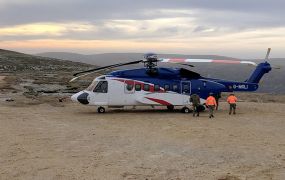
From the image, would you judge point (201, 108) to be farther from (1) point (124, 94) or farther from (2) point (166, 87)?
(1) point (124, 94)

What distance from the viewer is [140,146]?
45.2 feet

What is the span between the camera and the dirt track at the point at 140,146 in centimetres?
1088

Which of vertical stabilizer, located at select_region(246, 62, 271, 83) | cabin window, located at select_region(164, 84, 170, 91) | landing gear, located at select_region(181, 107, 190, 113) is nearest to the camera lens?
cabin window, located at select_region(164, 84, 170, 91)

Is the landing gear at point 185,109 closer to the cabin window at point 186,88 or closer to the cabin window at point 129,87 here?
the cabin window at point 186,88

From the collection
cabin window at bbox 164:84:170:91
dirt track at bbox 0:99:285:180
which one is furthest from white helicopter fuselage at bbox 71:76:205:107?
dirt track at bbox 0:99:285:180

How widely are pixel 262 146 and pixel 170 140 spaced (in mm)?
2959

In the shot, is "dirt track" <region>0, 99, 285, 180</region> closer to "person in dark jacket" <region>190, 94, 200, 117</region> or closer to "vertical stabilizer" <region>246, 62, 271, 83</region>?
"person in dark jacket" <region>190, 94, 200, 117</region>

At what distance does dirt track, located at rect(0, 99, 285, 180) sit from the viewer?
10.9 m

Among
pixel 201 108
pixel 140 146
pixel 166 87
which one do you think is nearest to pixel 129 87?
pixel 166 87

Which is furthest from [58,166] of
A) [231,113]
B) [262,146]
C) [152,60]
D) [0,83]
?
[0,83]

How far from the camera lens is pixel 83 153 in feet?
41.7

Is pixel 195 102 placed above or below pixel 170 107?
above

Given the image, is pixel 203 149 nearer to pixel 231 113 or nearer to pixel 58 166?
pixel 58 166

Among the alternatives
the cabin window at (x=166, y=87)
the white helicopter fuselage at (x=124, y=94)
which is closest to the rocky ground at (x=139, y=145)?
the white helicopter fuselage at (x=124, y=94)
